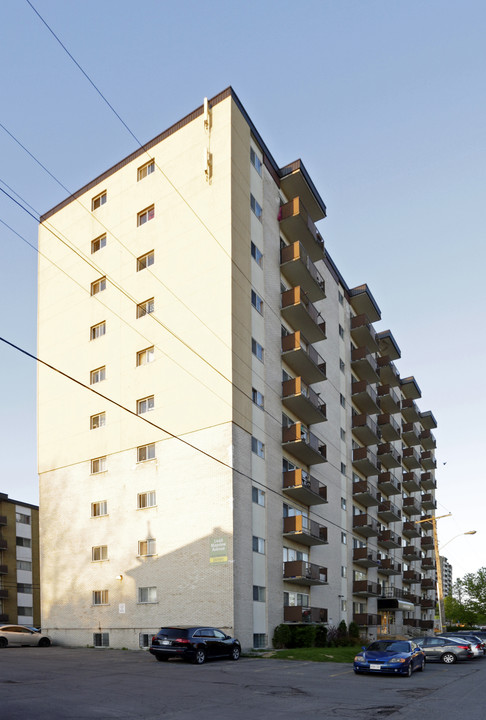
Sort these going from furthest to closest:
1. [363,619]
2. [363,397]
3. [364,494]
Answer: [363,397] < [364,494] < [363,619]

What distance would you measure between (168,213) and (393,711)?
31.7m

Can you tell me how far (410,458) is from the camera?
82.8 meters

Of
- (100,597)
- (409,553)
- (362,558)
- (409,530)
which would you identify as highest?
(100,597)

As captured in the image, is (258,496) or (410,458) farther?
(410,458)

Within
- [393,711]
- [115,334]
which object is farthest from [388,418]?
[393,711]

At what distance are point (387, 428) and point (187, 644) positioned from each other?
1832 inches

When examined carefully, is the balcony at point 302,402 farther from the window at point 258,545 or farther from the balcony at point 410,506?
the balcony at point 410,506

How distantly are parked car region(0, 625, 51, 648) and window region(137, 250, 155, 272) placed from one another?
22.1 m

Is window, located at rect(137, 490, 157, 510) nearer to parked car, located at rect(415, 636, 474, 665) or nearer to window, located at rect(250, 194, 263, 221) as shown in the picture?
parked car, located at rect(415, 636, 474, 665)

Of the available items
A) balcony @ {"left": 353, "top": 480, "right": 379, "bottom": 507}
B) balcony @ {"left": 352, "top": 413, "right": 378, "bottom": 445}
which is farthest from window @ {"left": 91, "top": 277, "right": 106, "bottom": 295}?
balcony @ {"left": 353, "top": 480, "right": 379, "bottom": 507}

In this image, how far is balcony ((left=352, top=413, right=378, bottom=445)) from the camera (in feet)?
190

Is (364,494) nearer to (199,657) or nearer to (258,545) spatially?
(258,545)

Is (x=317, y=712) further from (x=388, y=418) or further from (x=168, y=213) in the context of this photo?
(x=388, y=418)

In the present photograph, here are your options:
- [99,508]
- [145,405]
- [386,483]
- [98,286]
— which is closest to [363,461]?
[386,483]
